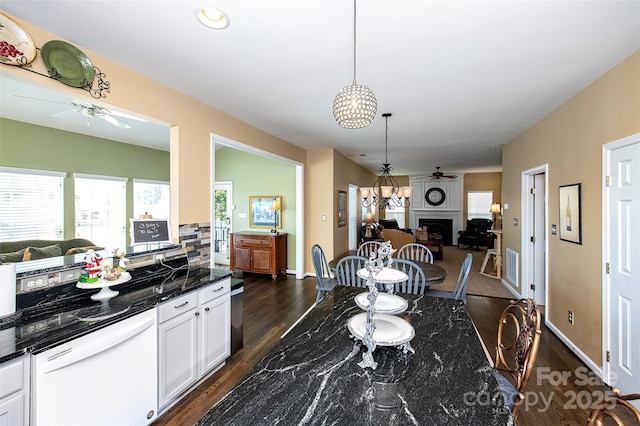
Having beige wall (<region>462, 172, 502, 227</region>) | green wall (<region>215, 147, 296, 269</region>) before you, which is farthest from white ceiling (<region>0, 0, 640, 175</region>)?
beige wall (<region>462, 172, 502, 227</region>)

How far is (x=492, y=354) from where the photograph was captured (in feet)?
8.80

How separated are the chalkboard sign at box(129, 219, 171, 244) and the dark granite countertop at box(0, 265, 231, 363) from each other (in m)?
0.26

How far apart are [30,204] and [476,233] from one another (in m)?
10.7

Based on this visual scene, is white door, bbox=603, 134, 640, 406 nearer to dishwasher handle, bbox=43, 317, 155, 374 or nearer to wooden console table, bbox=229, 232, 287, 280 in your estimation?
dishwasher handle, bbox=43, 317, 155, 374

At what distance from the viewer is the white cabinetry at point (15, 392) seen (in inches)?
44.8

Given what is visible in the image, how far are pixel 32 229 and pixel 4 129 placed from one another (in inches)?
54.8

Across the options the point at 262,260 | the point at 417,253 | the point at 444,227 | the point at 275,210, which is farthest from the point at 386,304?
the point at 444,227

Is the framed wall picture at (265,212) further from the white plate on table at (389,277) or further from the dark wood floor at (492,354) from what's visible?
the white plate on table at (389,277)

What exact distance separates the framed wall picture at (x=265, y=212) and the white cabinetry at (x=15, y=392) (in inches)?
175

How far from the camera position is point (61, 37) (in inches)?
71.8

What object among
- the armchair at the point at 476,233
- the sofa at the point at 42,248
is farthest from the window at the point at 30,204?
the armchair at the point at 476,233

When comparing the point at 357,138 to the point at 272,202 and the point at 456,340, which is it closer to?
the point at 272,202

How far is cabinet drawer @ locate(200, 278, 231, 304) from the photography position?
2.23 metres

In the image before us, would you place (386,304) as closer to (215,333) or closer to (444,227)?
(215,333)
